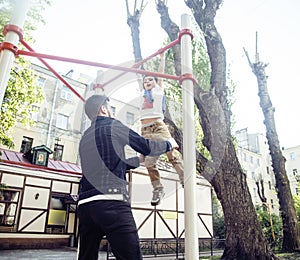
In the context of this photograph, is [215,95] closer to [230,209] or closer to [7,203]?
[230,209]

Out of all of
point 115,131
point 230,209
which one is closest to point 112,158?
point 115,131

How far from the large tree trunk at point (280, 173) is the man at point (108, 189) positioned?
675 cm

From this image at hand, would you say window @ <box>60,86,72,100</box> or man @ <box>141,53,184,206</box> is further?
window @ <box>60,86,72,100</box>

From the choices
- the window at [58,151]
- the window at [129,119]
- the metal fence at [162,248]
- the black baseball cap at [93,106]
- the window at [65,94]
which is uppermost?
the window at [65,94]

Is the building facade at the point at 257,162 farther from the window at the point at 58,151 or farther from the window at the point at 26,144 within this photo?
the window at the point at 26,144

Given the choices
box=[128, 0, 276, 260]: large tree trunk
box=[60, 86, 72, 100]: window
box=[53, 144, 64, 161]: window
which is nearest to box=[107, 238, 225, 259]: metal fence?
box=[128, 0, 276, 260]: large tree trunk

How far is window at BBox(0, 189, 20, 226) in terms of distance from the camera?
1089 centimetres

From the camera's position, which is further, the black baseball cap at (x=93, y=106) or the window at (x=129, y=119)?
the window at (x=129, y=119)

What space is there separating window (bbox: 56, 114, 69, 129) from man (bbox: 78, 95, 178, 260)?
689 inches

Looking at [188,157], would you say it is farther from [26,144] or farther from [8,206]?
[26,144]

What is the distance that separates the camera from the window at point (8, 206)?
10891 millimetres

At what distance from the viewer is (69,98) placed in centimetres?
1975

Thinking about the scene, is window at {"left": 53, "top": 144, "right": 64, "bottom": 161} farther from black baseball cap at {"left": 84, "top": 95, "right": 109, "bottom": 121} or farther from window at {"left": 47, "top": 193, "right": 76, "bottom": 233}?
black baseball cap at {"left": 84, "top": 95, "right": 109, "bottom": 121}

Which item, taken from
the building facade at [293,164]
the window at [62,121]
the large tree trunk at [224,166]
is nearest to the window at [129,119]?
the window at [62,121]
